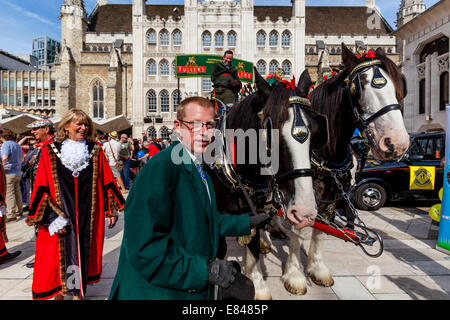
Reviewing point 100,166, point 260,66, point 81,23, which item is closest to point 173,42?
point 260,66

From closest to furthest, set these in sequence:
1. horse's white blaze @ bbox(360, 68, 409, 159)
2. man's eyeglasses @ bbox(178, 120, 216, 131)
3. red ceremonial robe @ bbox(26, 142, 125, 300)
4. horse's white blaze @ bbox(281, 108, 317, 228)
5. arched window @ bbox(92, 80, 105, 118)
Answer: man's eyeglasses @ bbox(178, 120, 216, 131)
horse's white blaze @ bbox(281, 108, 317, 228)
horse's white blaze @ bbox(360, 68, 409, 159)
red ceremonial robe @ bbox(26, 142, 125, 300)
arched window @ bbox(92, 80, 105, 118)

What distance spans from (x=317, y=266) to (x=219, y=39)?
3493 centimetres

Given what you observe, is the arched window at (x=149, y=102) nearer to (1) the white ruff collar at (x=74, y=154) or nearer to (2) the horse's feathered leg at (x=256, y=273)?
(1) the white ruff collar at (x=74, y=154)

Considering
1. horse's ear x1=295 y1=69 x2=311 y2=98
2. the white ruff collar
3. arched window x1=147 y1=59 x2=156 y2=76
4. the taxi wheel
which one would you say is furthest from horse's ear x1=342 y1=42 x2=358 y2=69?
arched window x1=147 y1=59 x2=156 y2=76

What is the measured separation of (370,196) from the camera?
25.2ft

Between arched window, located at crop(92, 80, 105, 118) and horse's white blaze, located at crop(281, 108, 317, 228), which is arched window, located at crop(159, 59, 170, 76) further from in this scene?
horse's white blaze, located at crop(281, 108, 317, 228)

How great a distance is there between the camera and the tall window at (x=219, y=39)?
111 feet

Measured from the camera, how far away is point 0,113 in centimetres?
1650

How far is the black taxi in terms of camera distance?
754cm

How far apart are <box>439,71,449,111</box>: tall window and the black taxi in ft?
41.1

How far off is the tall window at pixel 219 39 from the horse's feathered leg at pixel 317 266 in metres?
34.4

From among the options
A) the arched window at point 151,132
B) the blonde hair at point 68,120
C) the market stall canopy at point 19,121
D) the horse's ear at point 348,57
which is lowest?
the blonde hair at point 68,120

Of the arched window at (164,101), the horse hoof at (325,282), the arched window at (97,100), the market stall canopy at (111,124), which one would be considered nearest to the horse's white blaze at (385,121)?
the horse hoof at (325,282)

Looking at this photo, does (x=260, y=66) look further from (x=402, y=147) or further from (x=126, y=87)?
(x=402, y=147)
